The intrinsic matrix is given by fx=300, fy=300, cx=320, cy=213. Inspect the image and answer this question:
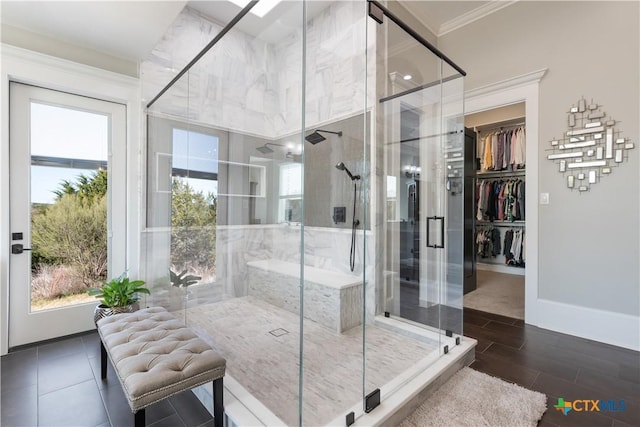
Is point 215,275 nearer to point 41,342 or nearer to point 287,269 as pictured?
point 287,269

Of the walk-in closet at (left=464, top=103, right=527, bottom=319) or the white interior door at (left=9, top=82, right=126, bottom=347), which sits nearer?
the white interior door at (left=9, top=82, right=126, bottom=347)

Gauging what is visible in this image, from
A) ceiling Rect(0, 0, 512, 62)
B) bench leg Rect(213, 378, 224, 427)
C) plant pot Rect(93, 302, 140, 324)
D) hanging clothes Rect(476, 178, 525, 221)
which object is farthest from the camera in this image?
hanging clothes Rect(476, 178, 525, 221)

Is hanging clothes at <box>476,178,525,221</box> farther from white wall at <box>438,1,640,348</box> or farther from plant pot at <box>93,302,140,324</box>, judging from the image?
plant pot at <box>93,302,140,324</box>

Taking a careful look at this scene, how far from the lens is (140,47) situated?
8.82 ft

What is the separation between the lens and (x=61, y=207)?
8.73ft

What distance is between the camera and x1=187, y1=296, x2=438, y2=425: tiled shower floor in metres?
1.70

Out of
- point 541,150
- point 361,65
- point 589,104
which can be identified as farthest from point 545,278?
point 361,65

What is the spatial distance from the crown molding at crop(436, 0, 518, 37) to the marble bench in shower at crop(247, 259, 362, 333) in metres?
3.23

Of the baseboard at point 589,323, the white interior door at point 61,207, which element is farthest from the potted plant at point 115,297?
the baseboard at point 589,323

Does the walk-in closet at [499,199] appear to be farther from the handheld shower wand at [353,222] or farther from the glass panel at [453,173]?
the handheld shower wand at [353,222]

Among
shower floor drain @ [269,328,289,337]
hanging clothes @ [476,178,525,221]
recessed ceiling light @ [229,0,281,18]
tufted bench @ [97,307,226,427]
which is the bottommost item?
shower floor drain @ [269,328,289,337]

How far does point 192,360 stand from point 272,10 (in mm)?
2259

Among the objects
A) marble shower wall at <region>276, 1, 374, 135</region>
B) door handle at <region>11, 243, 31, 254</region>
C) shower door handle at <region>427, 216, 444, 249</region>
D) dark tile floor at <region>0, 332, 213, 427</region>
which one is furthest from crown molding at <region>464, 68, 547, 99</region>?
door handle at <region>11, 243, 31, 254</region>

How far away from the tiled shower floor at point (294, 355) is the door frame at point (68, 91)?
1262 millimetres
